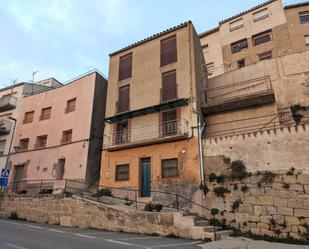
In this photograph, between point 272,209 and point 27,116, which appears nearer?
point 272,209

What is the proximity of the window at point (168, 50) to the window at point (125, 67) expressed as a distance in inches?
108

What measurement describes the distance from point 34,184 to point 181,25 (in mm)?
16055

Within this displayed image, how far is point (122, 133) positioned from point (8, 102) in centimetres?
1406

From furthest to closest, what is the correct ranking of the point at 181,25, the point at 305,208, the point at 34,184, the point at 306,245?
the point at 34,184 → the point at 181,25 → the point at 305,208 → the point at 306,245

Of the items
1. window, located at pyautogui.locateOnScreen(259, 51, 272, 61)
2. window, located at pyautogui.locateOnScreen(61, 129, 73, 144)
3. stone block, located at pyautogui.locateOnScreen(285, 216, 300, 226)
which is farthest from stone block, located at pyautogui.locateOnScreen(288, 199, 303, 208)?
window, located at pyautogui.locateOnScreen(259, 51, 272, 61)

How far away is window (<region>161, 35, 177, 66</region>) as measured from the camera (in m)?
17.2

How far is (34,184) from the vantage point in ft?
63.7

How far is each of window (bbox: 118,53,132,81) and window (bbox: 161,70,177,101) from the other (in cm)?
309

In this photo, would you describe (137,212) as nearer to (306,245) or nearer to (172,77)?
(306,245)

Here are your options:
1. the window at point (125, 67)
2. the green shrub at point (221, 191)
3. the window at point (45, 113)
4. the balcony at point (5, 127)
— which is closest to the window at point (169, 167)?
the green shrub at point (221, 191)

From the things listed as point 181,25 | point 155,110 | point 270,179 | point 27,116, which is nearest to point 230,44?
point 181,25

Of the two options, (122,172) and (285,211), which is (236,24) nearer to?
(122,172)

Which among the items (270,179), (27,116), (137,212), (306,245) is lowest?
(306,245)

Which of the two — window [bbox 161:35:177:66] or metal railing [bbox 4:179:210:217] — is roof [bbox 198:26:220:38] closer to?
window [bbox 161:35:177:66]
